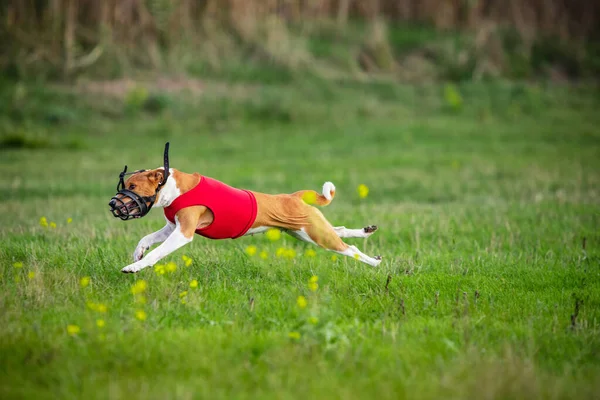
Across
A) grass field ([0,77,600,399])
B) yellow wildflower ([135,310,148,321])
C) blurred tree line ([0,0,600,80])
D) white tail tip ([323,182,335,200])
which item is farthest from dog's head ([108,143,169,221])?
blurred tree line ([0,0,600,80])

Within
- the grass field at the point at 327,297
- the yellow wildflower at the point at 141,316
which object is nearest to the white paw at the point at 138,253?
the grass field at the point at 327,297

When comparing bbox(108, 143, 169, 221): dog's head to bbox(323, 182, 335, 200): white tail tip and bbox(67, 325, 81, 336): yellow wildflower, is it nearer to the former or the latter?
bbox(67, 325, 81, 336): yellow wildflower

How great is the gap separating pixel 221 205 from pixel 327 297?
1.59 metres

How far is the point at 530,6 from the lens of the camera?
3888 centimetres

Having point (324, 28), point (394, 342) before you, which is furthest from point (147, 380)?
point (324, 28)

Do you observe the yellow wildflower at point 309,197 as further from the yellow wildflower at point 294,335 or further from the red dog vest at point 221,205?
the yellow wildflower at point 294,335

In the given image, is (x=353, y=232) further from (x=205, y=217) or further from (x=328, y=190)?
(x=205, y=217)

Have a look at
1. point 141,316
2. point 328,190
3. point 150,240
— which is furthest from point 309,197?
point 141,316

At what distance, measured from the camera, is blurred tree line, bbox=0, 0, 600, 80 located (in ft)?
84.6

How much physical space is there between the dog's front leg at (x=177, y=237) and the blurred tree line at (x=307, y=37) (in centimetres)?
2085

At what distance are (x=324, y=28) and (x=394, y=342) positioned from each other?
99.6 feet

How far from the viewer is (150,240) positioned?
689cm

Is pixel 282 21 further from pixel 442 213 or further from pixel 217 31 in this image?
pixel 442 213

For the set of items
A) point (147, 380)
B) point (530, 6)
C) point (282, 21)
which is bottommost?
point (147, 380)
